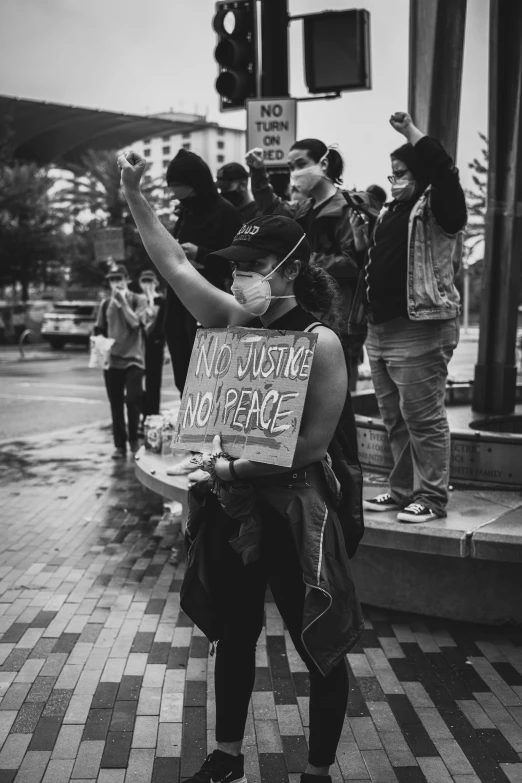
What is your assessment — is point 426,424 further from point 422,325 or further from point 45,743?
point 45,743

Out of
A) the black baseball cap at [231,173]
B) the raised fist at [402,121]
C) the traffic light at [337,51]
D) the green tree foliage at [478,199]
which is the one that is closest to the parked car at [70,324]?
the green tree foliage at [478,199]

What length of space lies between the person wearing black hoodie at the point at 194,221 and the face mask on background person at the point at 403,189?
39.9 inches

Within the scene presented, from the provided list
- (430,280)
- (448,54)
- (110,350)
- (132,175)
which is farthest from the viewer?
(110,350)

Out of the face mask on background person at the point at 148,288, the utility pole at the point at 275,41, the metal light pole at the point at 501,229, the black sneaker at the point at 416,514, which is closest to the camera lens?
the black sneaker at the point at 416,514

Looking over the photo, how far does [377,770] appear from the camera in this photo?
3.14 m

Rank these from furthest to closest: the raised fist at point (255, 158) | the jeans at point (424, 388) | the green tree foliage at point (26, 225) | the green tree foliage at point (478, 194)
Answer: the green tree foliage at point (26, 225), the green tree foliage at point (478, 194), the raised fist at point (255, 158), the jeans at point (424, 388)

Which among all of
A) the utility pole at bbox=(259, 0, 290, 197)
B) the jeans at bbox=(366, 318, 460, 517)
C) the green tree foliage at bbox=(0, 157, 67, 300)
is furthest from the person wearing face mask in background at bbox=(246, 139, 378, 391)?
the green tree foliage at bbox=(0, 157, 67, 300)

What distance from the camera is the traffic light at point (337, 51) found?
8.06 m

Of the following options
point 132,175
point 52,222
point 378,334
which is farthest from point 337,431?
point 52,222

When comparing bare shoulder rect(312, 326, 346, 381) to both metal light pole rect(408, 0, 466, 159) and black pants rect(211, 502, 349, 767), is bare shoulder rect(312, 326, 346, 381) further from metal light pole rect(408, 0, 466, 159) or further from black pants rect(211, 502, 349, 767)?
metal light pole rect(408, 0, 466, 159)

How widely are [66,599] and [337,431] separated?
95.6 inches

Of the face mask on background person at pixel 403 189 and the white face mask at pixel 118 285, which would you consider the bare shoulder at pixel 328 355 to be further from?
the white face mask at pixel 118 285

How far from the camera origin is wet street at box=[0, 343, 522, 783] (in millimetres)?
3176

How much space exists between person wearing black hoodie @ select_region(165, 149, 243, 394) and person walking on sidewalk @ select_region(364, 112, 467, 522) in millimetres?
897
